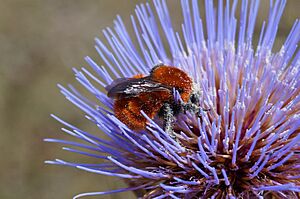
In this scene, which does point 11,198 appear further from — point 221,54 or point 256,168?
point 256,168

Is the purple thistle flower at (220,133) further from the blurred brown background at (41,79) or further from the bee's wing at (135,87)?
the blurred brown background at (41,79)

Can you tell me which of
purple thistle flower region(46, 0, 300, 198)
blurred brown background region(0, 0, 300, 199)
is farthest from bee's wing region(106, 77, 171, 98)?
blurred brown background region(0, 0, 300, 199)

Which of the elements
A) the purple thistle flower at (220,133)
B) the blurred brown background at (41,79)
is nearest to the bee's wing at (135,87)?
the purple thistle flower at (220,133)

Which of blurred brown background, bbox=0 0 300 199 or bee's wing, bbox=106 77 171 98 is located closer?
bee's wing, bbox=106 77 171 98

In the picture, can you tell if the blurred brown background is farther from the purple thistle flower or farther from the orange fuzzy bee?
the orange fuzzy bee

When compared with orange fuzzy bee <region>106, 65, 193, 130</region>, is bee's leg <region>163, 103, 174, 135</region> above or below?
below
